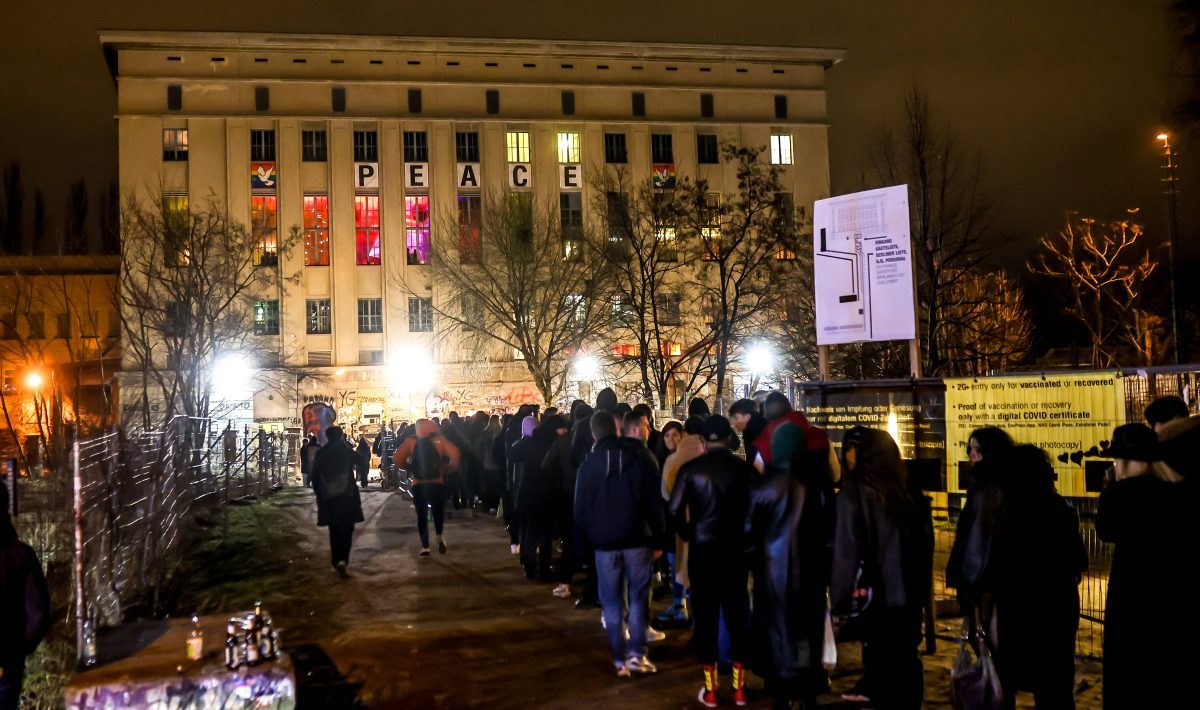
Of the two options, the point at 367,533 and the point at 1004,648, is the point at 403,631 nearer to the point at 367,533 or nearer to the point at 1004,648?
the point at 1004,648

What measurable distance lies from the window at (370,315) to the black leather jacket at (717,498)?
5195 cm

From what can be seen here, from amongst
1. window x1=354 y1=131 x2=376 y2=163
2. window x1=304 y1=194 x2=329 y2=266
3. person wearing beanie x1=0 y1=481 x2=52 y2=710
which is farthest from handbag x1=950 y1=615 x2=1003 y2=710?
window x1=354 y1=131 x2=376 y2=163

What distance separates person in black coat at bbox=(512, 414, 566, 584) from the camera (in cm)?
1159

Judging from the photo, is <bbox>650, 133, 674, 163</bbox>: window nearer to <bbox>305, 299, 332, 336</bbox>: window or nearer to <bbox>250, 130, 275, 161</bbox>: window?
<bbox>305, 299, 332, 336</bbox>: window

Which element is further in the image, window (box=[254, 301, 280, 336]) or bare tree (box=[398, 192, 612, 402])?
window (box=[254, 301, 280, 336])

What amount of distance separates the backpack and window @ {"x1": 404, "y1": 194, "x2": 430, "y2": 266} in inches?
1790

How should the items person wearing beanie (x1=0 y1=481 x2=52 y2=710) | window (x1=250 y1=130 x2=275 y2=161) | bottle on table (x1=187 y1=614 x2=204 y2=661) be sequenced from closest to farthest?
person wearing beanie (x1=0 y1=481 x2=52 y2=710), bottle on table (x1=187 y1=614 x2=204 y2=661), window (x1=250 y1=130 x2=275 y2=161)

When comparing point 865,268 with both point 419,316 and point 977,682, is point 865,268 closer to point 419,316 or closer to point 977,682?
point 977,682

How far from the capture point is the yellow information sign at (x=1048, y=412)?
28.7 ft

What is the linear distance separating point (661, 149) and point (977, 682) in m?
57.8

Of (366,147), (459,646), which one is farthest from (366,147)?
(459,646)

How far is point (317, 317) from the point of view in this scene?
57094 millimetres

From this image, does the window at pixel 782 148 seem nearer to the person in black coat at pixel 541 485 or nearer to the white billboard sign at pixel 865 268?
the white billboard sign at pixel 865 268

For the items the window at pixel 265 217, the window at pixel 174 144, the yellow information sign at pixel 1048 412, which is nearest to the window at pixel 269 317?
the window at pixel 265 217
